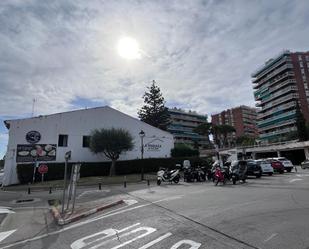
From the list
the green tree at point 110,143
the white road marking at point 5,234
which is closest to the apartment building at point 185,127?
the green tree at point 110,143

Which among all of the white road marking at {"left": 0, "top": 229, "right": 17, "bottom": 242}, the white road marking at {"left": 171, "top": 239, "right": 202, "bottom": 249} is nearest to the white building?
the white road marking at {"left": 0, "top": 229, "right": 17, "bottom": 242}

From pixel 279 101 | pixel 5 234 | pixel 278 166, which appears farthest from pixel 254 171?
pixel 279 101

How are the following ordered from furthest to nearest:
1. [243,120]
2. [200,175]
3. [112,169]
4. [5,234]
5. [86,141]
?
[243,120] < [86,141] < [112,169] < [200,175] < [5,234]

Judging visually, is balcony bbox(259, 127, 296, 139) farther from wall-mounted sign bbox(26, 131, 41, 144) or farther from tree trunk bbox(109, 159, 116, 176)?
wall-mounted sign bbox(26, 131, 41, 144)

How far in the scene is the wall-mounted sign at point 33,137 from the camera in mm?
29594

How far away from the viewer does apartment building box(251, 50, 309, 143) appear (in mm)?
84188

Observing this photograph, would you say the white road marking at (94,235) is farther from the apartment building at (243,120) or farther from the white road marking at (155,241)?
the apartment building at (243,120)

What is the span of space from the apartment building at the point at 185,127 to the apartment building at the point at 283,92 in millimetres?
24315

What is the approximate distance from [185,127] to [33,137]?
269ft

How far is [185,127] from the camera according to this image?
108 meters

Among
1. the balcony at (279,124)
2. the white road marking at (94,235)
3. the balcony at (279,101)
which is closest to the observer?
the white road marking at (94,235)

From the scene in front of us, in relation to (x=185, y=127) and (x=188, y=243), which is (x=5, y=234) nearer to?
(x=188, y=243)

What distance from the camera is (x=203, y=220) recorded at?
7297 millimetres

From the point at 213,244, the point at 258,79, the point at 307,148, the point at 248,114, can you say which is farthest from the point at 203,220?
the point at 248,114
